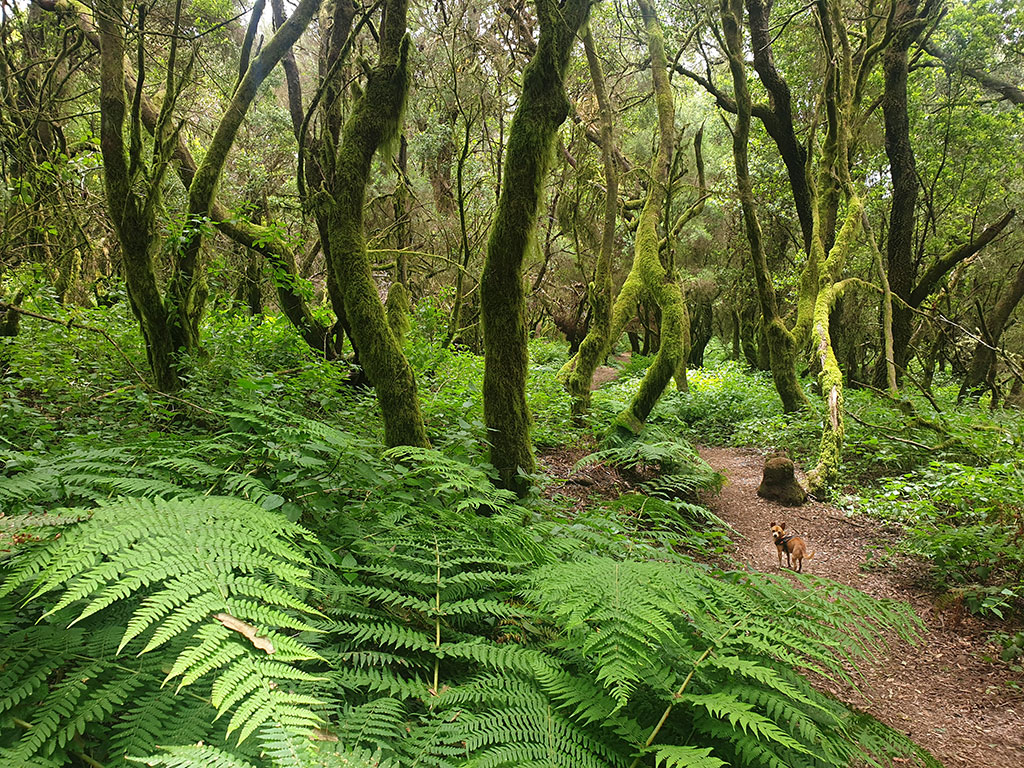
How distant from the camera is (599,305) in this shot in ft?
28.2

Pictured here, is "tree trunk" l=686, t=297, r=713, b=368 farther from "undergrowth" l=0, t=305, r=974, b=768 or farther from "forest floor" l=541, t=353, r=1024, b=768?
"undergrowth" l=0, t=305, r=974, b=768

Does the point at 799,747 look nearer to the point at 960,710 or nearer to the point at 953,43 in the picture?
the point at 960,710

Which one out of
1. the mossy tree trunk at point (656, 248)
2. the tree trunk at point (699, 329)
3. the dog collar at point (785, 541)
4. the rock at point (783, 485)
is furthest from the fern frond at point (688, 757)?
the tree trunk at point (699, 329)

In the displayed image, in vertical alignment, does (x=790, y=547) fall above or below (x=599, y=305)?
below

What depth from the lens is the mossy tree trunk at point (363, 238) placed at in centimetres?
389

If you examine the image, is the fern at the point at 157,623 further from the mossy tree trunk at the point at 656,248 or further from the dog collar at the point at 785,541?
→ the mossy tree trunk at the point at 656,248

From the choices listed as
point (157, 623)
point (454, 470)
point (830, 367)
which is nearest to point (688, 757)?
point (157, 623)

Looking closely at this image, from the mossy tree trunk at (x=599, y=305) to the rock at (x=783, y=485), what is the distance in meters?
2.90

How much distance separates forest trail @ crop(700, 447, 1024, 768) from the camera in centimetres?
328

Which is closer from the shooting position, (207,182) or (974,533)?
(974,533)

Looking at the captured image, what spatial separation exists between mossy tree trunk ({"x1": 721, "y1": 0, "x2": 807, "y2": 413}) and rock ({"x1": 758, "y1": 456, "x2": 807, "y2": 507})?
335 centimetres

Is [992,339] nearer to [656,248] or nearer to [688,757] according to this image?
[656,248]

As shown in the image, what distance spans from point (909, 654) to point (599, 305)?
19.4 feet

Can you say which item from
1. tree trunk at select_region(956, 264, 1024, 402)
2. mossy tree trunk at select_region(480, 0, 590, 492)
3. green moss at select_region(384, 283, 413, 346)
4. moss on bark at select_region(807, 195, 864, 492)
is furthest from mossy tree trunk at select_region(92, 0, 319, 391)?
tree trunk at select_region(956, 264, 1024, 402)
